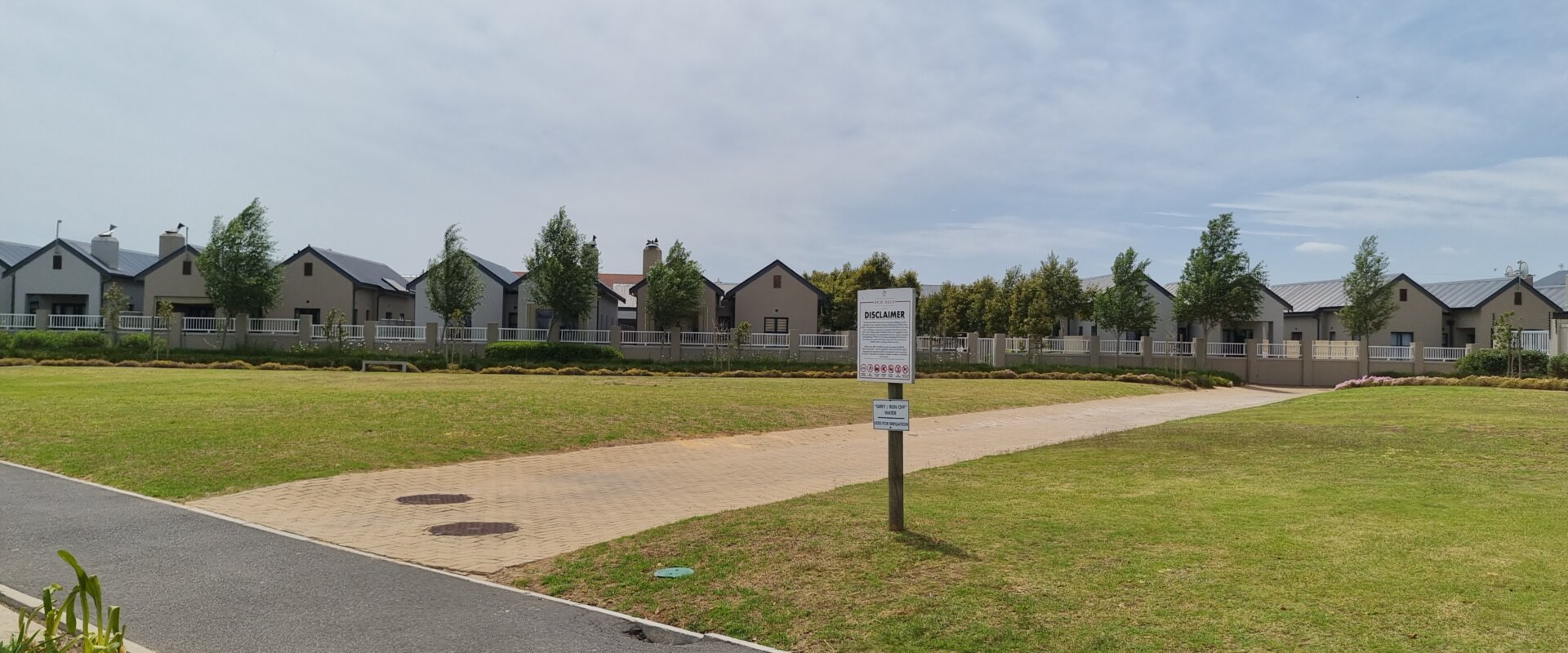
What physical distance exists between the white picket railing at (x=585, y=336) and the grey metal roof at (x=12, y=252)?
3359cm

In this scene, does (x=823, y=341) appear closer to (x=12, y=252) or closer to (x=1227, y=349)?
(x=1227, y=349)

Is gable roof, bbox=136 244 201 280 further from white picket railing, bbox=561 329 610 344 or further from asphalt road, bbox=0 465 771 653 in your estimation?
asphalt road, bbox=0 465 771 653

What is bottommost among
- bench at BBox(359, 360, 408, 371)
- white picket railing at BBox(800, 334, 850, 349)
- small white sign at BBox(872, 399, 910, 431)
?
bench at BBox(359, 360, 408, 371)

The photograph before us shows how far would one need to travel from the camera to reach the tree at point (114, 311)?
43312 millimetres

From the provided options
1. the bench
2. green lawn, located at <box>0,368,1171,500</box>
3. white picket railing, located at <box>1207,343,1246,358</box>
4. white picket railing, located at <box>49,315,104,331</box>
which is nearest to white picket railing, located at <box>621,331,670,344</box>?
the bench

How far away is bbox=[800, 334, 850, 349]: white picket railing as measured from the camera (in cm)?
4553

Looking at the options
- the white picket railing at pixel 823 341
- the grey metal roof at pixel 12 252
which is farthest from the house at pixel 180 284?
the white picket railing at pixel 823 341

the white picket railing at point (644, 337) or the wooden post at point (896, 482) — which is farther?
the white picket railing at point (644, 337)

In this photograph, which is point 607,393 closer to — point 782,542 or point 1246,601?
point 782,542

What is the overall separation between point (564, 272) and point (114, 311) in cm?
2017

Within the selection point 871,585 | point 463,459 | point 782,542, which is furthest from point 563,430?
point 871,585

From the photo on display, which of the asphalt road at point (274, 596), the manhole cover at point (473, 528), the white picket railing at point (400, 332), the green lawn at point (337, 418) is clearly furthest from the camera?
the white picket railing at point (400, 332)

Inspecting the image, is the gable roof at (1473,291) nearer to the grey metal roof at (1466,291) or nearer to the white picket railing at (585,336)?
the grey metal roof at (1466,291)

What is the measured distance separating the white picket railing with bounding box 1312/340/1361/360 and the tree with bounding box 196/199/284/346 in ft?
165
